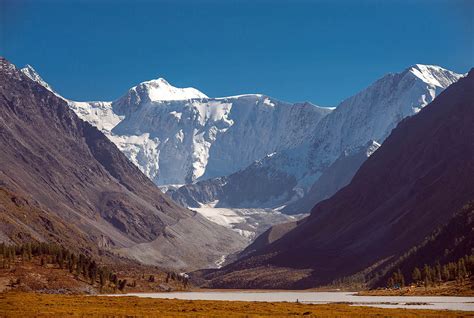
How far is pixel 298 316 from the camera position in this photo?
127812mm

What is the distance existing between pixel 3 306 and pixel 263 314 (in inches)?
1858

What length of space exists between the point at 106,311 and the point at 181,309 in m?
16.2

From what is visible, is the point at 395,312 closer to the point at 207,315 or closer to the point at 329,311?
the point at 329,311

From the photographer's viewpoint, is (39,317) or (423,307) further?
(423,307)

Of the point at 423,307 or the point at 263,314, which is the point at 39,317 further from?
the point at 423,307

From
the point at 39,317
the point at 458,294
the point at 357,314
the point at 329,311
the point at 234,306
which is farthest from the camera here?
the point at 458,294

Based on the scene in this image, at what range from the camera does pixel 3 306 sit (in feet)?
468

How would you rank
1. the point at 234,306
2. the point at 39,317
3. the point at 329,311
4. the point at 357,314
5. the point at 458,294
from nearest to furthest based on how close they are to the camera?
the point at 39,317 < the point at 357,314 < the point at 329,311 < the point at 234,306 < the point at 458,294

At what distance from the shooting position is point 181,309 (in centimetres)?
14588

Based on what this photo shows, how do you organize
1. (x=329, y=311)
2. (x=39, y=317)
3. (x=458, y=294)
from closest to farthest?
(x=39, y=317) → (x=329, y=311) → (x=458, y=294)

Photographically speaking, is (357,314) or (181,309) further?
(181,309)

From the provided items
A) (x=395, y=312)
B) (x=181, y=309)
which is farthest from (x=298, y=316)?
(x=181, y=309)

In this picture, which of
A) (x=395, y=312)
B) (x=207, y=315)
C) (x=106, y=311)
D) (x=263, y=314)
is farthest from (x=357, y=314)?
(x=106, y=311)

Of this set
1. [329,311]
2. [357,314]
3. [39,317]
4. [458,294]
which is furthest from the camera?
[458,294]
